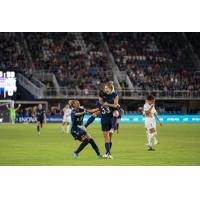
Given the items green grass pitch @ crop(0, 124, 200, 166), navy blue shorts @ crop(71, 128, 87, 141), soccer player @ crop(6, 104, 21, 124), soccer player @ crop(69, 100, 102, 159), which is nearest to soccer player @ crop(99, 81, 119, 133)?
soccer player @ crop(69, 100, 102, 159)

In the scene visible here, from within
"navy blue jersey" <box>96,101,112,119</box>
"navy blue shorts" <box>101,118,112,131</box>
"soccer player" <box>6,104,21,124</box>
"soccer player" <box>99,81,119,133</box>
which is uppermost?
"soccer player" <box>99,81,119,133</box>

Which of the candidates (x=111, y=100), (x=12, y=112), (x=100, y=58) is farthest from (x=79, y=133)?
(x=100, y=58)

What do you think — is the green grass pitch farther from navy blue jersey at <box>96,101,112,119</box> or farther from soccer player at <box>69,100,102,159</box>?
navy blue jersey at <box>96,101,112,119</box>

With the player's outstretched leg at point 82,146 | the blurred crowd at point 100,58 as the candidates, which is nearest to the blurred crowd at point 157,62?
the blurred crowd at point 100,58

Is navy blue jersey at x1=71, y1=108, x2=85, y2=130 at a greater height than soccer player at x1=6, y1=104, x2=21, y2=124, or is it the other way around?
navy blue jersey at x1=71, y1=108, x2=85, y2=130

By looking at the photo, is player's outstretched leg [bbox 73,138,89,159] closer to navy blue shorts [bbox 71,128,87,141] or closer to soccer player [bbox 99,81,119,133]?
navy blue shorts [bbox 71,128,87,141]

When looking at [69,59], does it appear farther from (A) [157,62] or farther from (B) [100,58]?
(A) [157,62]

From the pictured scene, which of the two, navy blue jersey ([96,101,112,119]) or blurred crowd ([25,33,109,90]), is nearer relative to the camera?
navy blue jersey ([96,101,112,119])

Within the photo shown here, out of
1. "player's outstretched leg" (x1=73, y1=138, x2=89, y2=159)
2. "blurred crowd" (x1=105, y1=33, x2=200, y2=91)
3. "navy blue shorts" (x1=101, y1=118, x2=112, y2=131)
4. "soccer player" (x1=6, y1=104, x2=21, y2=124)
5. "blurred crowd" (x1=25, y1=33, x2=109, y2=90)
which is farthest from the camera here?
Result: "blurred crowd" (x1=25, y1=33, x2=109, y2=90)

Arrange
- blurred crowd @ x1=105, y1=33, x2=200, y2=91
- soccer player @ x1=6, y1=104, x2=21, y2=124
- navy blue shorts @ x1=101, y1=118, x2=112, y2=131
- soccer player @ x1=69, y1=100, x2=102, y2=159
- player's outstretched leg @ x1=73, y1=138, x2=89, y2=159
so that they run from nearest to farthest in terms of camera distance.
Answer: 1. soccer player @ x1=69, y1=100, x2=102, y2=159
2. player's outstretched leg @ x1=73, y1=138, x2=89, y2=159
3. navy blue shorts @ x1=101, y1=118, x2=112, y2=131
4. soccer player @ x1=6, y1=104, x2=21, y2=124
5. blurred crowd @ x1=105, y1=33, x2=200, y2=91

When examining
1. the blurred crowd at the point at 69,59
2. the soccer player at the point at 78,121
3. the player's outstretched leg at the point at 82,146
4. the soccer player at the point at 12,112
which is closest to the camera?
the soccer player at the point at 78,121

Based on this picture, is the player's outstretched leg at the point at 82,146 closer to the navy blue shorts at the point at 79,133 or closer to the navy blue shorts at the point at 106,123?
the navy blue shorts at the point at 79,133
